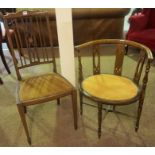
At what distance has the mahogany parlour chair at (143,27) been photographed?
9.49 feet

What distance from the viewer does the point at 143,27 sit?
3053 mm

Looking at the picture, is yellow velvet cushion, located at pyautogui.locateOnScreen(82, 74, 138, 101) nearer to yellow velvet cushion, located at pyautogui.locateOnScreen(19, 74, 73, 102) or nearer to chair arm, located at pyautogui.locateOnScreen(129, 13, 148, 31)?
yellow velvet cushion, located at pyautogui.locateOnScreen(19, 74, 73, 102)

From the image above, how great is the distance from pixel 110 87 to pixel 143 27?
1763 mm

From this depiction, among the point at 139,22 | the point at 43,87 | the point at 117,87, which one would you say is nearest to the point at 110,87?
the point at 117,87

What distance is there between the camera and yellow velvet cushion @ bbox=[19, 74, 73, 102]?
5.22ft

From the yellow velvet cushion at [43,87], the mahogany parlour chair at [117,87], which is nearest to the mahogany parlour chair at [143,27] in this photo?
the mahogany parlour chair at [117,87]

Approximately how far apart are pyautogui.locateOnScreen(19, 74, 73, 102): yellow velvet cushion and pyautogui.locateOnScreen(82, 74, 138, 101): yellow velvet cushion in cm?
17

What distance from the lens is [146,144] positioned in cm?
→ 167

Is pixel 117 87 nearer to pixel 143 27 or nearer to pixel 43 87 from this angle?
pixel 43 87

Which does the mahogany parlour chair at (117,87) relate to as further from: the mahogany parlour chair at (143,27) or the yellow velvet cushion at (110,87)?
the mahogany parlour chair at (143,27)

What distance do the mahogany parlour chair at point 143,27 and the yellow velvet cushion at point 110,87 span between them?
1.35 m

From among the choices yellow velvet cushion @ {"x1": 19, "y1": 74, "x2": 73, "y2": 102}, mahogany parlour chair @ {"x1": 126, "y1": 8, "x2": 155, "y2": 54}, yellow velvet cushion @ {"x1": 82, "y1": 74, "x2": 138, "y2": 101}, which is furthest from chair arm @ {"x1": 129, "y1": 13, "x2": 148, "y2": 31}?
yellow velvet cushion @ {"x1": 19, "y1": 74, "x2": 73, "y2": 102}
